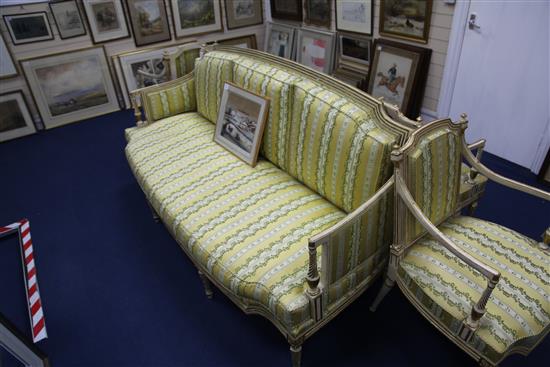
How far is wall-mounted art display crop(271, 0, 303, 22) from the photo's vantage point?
4.79 meters

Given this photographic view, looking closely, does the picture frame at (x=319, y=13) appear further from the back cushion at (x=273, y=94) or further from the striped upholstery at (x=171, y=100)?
the back cushion at (x=273, y=94)

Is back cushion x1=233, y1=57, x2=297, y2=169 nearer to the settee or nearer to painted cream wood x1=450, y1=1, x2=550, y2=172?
the settee

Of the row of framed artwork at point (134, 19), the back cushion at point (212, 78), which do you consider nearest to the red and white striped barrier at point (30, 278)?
the back cushion at point (212, 78)

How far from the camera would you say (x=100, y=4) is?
4.29m

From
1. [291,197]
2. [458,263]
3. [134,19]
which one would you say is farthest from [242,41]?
[458,263]

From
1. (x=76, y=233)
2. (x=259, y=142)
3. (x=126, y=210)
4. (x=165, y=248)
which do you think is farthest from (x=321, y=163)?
(x=76, y=233)

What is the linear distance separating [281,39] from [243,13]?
2.15 ft

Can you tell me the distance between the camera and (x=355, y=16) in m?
4.12

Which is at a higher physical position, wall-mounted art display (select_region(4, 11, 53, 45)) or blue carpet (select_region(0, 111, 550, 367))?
wall-mounted art display (select_region(4, 11, 53, 45))

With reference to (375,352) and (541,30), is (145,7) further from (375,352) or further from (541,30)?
(375,352)

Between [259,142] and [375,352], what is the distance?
143 cm

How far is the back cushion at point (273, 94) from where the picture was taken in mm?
2316

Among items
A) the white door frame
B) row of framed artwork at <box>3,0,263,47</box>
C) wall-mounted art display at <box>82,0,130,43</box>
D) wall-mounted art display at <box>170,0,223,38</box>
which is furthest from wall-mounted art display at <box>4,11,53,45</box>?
the white door frame

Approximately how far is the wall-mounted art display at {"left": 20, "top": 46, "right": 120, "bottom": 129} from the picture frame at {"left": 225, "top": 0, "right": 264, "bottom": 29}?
1.72 m
